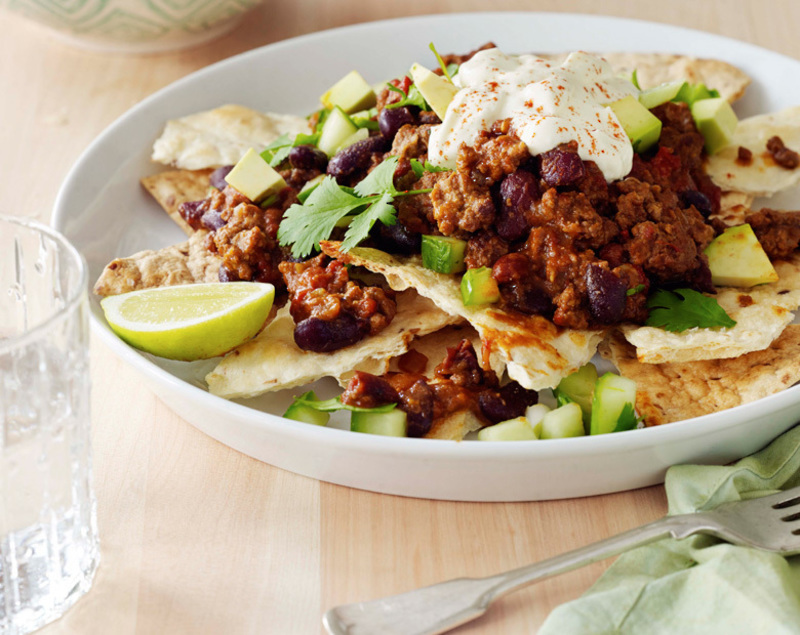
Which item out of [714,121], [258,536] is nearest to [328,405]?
[258,536]

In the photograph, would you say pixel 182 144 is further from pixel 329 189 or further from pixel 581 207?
pixel 581 207

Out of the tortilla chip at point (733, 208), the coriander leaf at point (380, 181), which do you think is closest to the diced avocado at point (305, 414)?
the coriander leaf at point (380, 181)

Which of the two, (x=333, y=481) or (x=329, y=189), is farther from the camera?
(x=329, y=189)

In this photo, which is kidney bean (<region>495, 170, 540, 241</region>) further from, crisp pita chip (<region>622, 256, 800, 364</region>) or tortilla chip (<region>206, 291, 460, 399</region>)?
crisp pita chip (<region>622, 256, 800, 364</region>)

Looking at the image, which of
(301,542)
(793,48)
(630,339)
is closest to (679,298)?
(630,339)

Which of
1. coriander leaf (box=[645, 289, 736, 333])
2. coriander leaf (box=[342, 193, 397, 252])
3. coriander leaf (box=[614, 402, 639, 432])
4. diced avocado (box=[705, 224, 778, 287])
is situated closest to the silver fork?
coriander leaf (box=[614, 402, 639, 432])

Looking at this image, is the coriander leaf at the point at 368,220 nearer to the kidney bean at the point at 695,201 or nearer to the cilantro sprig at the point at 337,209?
the cilantro sprig at the point at 337,209
